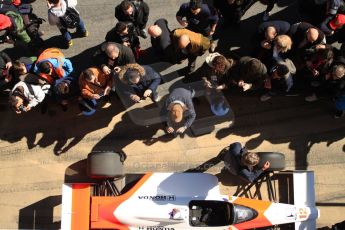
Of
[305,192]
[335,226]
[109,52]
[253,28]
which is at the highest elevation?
[253,28]

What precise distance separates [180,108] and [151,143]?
1619 millimetres

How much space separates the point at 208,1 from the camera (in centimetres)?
825

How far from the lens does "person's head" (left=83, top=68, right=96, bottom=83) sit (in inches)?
267

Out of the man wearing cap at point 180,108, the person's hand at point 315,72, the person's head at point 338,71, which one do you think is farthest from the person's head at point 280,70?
the man wearing cap at point 180,108

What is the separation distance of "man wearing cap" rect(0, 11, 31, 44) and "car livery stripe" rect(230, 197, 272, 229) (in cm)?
467

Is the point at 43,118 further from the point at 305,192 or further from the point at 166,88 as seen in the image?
the point at 305,192

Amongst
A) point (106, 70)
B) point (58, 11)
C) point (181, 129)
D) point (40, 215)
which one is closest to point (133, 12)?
point (106, 70)

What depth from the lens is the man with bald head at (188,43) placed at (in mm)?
6625

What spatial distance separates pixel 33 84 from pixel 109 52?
1.56m

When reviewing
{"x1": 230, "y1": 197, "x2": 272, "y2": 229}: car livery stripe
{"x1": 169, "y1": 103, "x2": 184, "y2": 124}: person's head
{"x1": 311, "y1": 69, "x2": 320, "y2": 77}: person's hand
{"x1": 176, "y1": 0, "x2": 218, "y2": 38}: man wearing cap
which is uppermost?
{"x1": 176, "y1": 0, "x2": 218, "y2": 38}: man wearing cap

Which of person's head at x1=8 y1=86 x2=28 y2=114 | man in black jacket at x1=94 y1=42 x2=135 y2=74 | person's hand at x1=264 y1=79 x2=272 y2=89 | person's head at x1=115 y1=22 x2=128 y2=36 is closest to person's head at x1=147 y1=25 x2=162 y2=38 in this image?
person's head at x1=115 y1=22 x2=128 y2=36

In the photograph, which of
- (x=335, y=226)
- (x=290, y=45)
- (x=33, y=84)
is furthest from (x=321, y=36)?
(x=33, y=84)

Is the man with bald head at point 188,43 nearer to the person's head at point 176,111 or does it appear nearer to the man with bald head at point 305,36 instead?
the person's head at point 176,111

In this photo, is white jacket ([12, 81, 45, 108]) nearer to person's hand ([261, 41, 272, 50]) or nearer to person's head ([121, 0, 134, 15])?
person's head ([121, 0, 134, 15])
